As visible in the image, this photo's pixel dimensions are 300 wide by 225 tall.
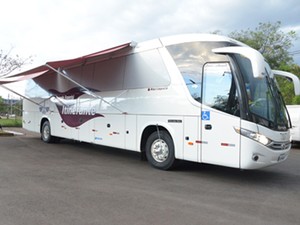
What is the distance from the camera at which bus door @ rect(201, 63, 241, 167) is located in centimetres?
703

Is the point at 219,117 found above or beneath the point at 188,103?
beneath

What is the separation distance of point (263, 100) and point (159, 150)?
2.87m

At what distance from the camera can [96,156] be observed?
1074cm

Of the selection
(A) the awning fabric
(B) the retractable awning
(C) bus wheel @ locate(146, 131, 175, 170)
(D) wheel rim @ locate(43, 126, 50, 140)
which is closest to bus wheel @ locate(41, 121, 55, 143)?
(D) wheel rim @ locate(43, 126, 50, 140)

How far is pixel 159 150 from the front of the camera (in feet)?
28.2

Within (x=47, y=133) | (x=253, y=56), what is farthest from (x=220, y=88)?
(x=47, y=133)

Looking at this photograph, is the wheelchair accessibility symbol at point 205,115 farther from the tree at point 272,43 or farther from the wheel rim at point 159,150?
the tree at point 272,43

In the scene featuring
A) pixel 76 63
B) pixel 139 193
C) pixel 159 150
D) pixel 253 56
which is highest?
pixel 76 63

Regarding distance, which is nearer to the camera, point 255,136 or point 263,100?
point 255,136

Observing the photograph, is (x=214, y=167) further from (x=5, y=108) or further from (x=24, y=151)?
(x=5, y=108)

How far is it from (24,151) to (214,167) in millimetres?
6330

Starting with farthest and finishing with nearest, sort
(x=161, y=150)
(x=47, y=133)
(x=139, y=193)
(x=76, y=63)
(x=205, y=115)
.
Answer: (x=47, y=133), (x=76, y=63), (x=161, y=150), (x=205, y=115), (x=139, y=193)

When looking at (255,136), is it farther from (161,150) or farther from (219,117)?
(161,150)

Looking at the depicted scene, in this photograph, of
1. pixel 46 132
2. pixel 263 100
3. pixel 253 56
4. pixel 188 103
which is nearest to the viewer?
pixel 253 56
